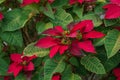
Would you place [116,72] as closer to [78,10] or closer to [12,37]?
[78,10]

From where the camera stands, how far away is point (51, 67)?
162cm

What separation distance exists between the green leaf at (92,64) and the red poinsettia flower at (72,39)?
79mm

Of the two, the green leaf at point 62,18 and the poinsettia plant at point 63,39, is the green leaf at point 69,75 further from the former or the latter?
the green leaf at point 62,18

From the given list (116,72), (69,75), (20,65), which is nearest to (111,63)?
(116,72)

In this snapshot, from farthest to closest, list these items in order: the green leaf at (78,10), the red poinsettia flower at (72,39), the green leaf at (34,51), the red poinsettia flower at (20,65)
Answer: the green leaf at (78,10)
the red poinsettia flower at (20,65)
the green leaf at (34,51)
the red poinsettia flower at (72,39)

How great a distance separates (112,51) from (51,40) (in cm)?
27

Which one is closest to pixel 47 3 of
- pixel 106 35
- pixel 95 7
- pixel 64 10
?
pixel 64 10

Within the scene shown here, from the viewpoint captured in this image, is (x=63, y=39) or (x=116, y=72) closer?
(x=63, y=39)

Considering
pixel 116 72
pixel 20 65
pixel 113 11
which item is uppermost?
pixel 113 11

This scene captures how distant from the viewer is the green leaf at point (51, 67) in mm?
1609

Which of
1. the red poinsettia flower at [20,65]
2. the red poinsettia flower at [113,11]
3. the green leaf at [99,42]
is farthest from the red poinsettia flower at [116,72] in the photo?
the red poinsettia flower at [20,65]

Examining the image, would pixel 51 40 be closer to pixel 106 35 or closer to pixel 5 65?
pixel 106 35

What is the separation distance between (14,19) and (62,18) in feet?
0.80

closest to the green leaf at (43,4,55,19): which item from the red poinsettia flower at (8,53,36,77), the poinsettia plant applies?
the poinsettia plant
